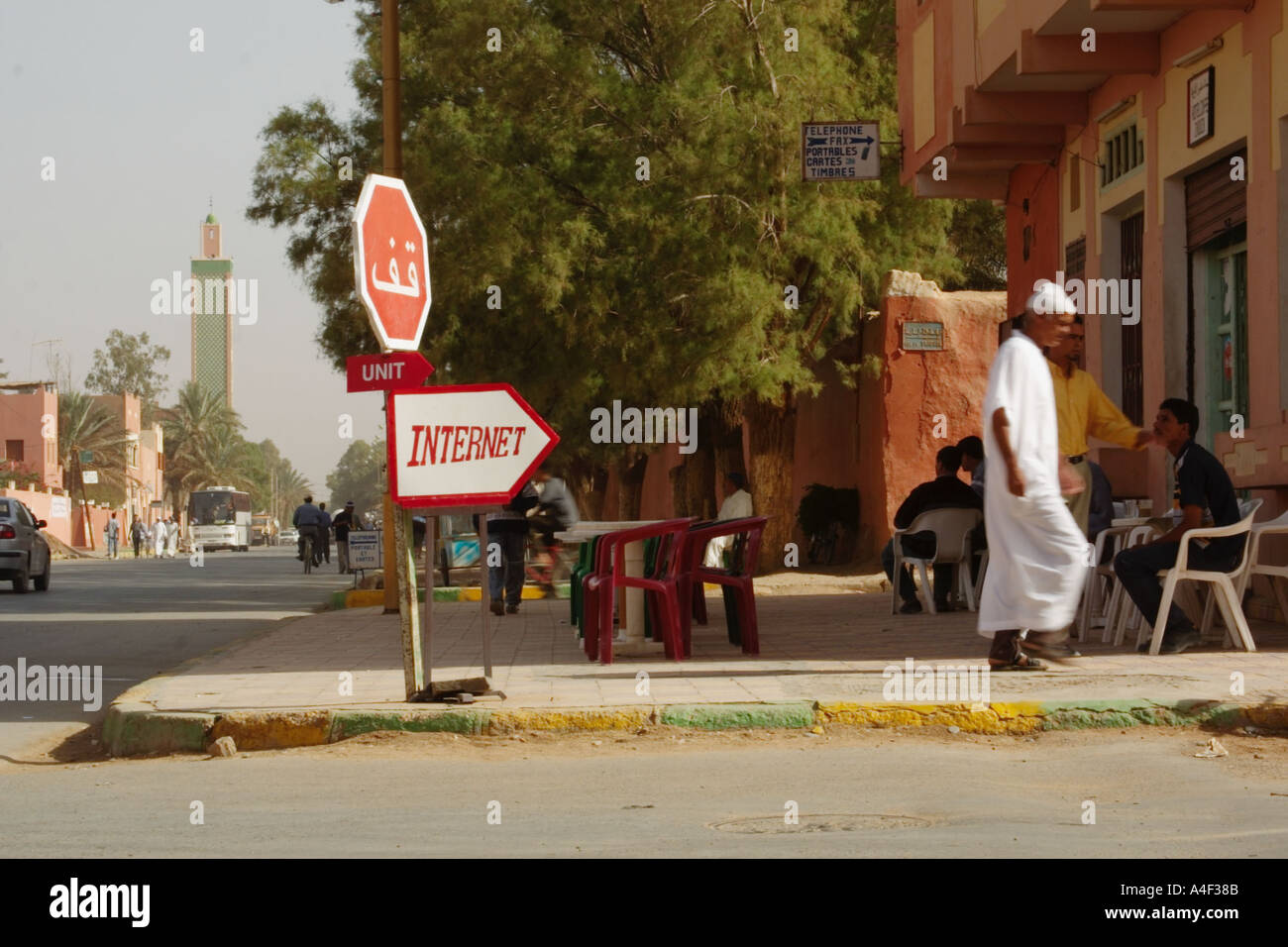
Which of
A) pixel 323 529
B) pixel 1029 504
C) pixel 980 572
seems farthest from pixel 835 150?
pixel 323 529

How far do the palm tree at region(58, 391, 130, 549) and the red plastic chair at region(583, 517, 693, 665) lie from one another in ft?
271

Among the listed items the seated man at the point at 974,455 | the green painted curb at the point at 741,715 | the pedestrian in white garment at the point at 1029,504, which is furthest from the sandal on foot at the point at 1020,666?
the seated man at the point at 974,455

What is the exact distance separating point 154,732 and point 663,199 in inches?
537

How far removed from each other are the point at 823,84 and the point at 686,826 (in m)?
16.7

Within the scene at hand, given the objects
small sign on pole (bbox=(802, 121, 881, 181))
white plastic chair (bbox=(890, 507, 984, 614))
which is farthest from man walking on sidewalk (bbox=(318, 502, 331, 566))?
white plastic chair (bbox=(890, 507, 984, 614))

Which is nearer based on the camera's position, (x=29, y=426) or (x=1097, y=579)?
(x=1097, y=579)

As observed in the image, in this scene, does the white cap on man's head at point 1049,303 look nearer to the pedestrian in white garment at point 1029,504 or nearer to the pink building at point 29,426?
the pedestrian in white garment at point 1029,504

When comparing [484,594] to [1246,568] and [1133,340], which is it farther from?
[1133,340]

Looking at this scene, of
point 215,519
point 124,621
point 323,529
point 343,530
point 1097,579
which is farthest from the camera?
point 215,519

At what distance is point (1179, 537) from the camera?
32.5ft

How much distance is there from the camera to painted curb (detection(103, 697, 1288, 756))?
791cm

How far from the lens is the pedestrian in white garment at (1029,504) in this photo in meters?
8.28
